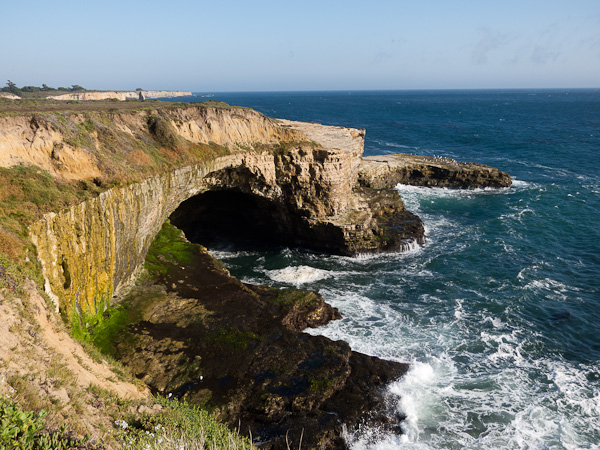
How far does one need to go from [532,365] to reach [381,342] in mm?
7689

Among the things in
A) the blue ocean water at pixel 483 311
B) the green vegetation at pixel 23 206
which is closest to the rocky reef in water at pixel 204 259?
→ the green vegetation at pixel 23 206

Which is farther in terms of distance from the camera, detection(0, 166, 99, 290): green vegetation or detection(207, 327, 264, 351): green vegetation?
detection(207, 327, 264, 351): green vegetation

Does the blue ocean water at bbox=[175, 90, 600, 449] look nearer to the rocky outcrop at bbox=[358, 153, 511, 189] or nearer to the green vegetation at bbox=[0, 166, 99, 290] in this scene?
the rocky outcrop at bbox=[358, 153, 511, 189]

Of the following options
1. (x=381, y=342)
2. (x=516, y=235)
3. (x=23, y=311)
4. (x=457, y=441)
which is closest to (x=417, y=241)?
(x=516, y=235)

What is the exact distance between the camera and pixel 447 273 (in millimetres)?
30625

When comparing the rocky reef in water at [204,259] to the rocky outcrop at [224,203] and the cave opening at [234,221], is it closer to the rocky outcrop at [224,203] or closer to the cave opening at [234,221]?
the rocky outcrop at [224,203]

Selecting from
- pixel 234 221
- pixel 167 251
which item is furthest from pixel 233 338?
pixel 234 221

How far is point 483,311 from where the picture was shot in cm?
2517

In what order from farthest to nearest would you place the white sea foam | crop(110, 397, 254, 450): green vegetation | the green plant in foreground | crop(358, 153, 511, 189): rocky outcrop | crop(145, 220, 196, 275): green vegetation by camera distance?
crop(358, 153, 511, 189): rocky outcrop
the white sea foam
crop(145, 220, 196, 275): green vegetation
crop(110, 397, 254, 450): green vegetation
the green plant in foreground

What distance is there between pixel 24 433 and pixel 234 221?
33.6m

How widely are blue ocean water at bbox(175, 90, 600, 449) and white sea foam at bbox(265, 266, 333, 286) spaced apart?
81 millimetres

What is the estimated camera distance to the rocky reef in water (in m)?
16.1

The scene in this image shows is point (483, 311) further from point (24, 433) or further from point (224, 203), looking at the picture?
point (224, 203)

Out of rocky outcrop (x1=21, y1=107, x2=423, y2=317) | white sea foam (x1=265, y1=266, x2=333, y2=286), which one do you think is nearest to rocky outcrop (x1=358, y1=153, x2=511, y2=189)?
rocky outcrop (x1=21, y1=107, x2=423, y2=317)
